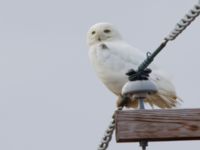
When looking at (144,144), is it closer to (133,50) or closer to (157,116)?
(157,116)

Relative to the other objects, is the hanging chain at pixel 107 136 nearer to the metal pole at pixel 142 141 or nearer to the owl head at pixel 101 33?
the metal pole at pixel 142 141

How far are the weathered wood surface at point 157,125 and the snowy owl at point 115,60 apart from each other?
5573 millimetres

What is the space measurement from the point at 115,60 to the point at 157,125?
6.86m

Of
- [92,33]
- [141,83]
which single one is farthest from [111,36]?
[141,83]

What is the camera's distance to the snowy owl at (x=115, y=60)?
10.4m

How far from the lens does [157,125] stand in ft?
14.5

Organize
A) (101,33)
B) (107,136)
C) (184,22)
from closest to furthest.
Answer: (184,22) < (107,136) < (101,33)

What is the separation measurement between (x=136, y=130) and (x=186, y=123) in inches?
8.5

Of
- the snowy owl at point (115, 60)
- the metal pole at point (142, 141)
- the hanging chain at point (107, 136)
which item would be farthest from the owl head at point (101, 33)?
the metal pole at point (142, 141)

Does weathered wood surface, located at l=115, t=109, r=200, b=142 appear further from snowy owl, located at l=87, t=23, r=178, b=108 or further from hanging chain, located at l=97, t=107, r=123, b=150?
snowy owl, located at l=87, t=23, r=178, b=108

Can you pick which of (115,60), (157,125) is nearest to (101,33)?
(115,60)

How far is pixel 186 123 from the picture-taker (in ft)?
14.5

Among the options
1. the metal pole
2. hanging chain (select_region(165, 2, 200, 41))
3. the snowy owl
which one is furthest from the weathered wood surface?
the snowy owl

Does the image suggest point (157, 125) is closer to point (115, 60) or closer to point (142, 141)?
point (142, 141)
